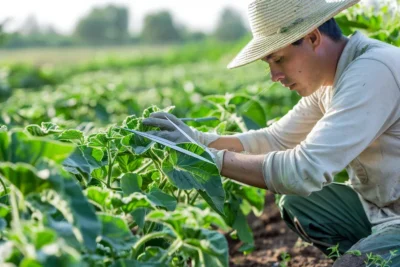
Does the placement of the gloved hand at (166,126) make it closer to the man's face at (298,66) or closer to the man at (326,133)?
the man at (326,133)

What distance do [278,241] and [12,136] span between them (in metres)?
2.52

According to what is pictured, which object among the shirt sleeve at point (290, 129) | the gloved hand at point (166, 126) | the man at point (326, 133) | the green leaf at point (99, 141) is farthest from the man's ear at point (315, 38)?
the green leaf at point (99, 141)

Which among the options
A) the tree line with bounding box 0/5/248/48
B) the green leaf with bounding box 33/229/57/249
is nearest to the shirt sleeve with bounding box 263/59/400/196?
the green leaf with bounding box 33/229/57/249

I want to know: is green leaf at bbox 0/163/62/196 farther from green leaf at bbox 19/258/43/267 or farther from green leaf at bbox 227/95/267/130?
green leaf at bbox 227/95/267/130

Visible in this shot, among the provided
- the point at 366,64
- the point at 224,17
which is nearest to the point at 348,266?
the point at 366,64

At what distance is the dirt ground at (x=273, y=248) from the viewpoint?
3.33 meters

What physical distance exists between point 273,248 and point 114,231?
7.17 ft

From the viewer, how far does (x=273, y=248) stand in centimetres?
374

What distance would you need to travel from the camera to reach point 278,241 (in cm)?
388

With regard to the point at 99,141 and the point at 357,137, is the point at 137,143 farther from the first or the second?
the point at 357,137

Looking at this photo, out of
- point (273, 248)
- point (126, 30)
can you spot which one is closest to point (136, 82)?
point (273, 248)

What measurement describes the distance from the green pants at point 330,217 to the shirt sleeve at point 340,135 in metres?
→ 0.66

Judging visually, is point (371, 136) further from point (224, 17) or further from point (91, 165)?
point (224, 17)

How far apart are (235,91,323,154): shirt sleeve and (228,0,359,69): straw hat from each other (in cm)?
42
